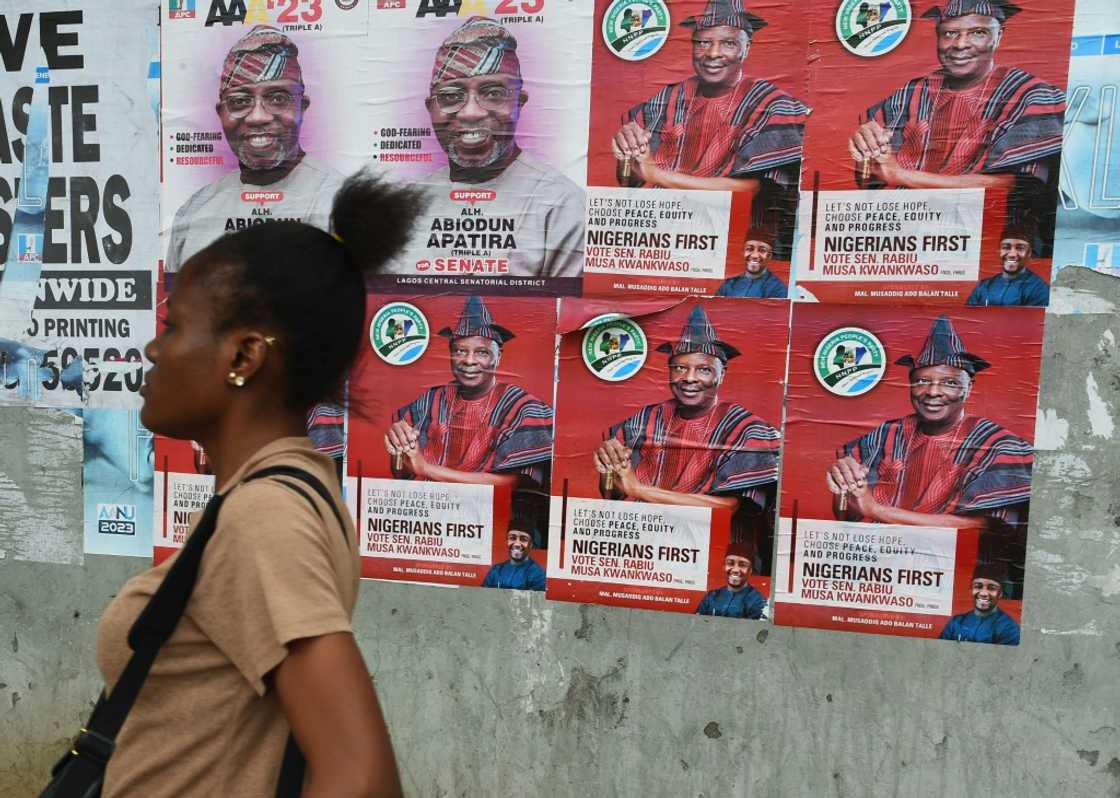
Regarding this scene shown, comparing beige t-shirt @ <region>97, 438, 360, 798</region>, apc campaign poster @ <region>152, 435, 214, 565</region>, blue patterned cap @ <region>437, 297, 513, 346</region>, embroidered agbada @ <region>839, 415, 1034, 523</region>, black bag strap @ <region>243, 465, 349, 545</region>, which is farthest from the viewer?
apc campaign poster @ <region>152, 435, 214, 565</region>

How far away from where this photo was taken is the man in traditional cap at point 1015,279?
116 inches

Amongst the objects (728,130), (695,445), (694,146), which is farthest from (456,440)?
(728,130)

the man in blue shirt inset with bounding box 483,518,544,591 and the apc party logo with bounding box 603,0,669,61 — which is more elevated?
the apc party logo with bounding box 603,0,669,61

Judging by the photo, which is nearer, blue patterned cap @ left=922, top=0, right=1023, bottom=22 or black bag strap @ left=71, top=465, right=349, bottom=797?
black bag strap @ left=71, top=465, right=349, bottom=797

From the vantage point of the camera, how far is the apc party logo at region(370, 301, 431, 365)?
342 centimetres

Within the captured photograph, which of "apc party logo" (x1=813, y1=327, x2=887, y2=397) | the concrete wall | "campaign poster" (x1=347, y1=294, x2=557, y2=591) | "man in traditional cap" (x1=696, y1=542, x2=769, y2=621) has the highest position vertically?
"apc party logo" (x1=813, y1=327, x2=887, y2=397)

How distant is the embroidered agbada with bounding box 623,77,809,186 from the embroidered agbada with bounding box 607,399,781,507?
0.73m

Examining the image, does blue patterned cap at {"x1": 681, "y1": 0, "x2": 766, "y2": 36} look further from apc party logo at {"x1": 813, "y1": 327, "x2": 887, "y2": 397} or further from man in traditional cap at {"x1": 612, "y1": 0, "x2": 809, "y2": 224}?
apc party logo at {"x1": 813, "y1": 327, "x2": 887, "y2": 397}

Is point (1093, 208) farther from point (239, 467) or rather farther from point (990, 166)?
point (239, 467)

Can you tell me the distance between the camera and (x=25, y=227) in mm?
3740

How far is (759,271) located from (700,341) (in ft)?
0.92

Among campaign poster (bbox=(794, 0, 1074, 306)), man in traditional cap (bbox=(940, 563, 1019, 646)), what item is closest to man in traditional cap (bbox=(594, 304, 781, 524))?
campaign poster (bbox=(794, 0, 1074, 306))

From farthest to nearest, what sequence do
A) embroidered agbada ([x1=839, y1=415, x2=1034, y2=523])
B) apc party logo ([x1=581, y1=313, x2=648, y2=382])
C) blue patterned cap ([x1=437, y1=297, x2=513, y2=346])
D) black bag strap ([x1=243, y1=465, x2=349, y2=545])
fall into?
1. blue patterned cap ([x1=437, y1=297, x2=513, y2=346])
2. apc party logo ([x1=581, y1=313, x2=648, y2=382])
3. embroidered agbada ([x1=839, y1=415, x2=1034, y2=523])
4. black bag strap ([x1=243, y1=465, x2=349, y2=545])

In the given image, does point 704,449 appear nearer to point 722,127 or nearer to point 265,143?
point 722,127
